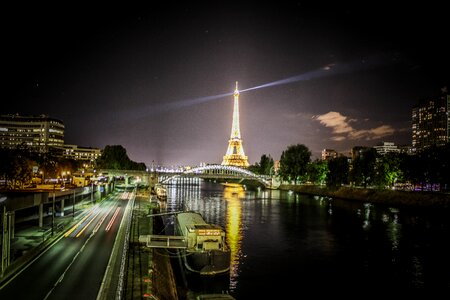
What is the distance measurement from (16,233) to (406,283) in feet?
93.8

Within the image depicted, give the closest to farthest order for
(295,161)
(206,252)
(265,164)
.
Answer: (206,252) < (295,161) < (265,164)

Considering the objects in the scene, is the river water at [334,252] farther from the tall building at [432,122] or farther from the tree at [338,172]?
the tall building at [432,122]

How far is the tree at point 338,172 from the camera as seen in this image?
98.4 metres

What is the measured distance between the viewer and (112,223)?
3641 cm

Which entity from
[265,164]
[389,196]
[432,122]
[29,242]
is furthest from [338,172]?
[432,122]

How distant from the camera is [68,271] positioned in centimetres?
1938

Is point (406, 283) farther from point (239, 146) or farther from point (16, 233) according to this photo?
point (239, 146)

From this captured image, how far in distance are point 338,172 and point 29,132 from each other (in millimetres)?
139489

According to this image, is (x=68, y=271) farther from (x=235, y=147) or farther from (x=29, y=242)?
(x=235, y=147)

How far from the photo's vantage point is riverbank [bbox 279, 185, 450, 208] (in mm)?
64812

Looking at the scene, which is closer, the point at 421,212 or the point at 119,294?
the point at 119,294

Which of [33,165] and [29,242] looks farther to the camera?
[33,165]

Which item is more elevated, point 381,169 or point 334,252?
point 381,169

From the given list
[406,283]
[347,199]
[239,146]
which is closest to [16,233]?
[406,283]
